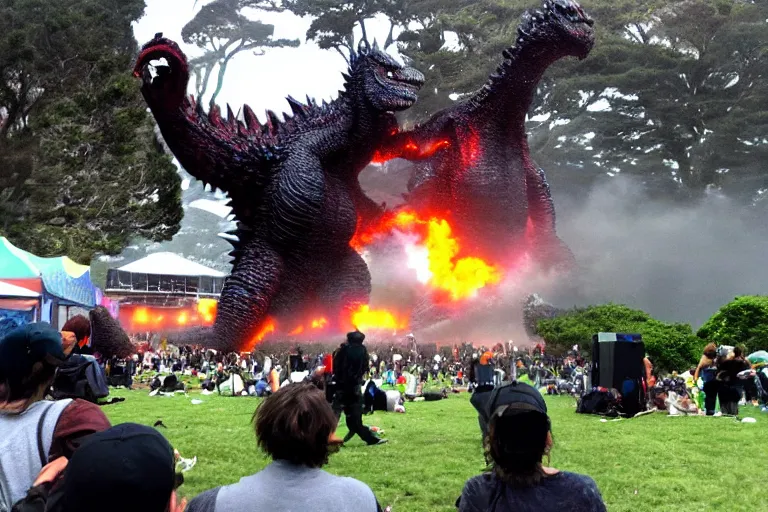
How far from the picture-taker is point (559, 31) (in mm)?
21656

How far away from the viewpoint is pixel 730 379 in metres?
11.4

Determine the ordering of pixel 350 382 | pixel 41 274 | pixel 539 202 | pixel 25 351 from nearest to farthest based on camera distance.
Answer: pixel 25 351 → pixel 350 382 → pixel 41 274 → pixel 539 202

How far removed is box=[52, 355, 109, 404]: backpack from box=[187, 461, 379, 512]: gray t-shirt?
291 cm

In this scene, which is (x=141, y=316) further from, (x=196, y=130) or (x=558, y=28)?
(x=558, y=28)

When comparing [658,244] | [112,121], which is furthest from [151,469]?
[658,244]

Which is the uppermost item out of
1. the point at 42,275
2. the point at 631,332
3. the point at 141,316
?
the point at 42,275

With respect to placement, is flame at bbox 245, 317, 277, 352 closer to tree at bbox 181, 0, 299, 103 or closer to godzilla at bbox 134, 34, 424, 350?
godzilla at bbox 134, 34, 424, 350

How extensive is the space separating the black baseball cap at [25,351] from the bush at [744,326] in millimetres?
16218

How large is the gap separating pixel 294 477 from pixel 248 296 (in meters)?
17.9

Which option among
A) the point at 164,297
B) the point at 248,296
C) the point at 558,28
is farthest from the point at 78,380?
the point at 164,297

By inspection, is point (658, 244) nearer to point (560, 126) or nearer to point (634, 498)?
point (560, 126)

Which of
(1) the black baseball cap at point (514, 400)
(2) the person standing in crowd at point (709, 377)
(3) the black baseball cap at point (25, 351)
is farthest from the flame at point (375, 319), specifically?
(1) the black baseball cap at point (514, 400)

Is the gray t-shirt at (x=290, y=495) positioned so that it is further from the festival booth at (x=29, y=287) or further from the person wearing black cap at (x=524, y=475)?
the festival booth at (x=29, y=287)

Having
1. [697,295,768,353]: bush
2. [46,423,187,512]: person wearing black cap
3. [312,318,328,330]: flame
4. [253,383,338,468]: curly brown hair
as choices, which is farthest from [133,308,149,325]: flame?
[46,423,187,512]: person wearing black cap
